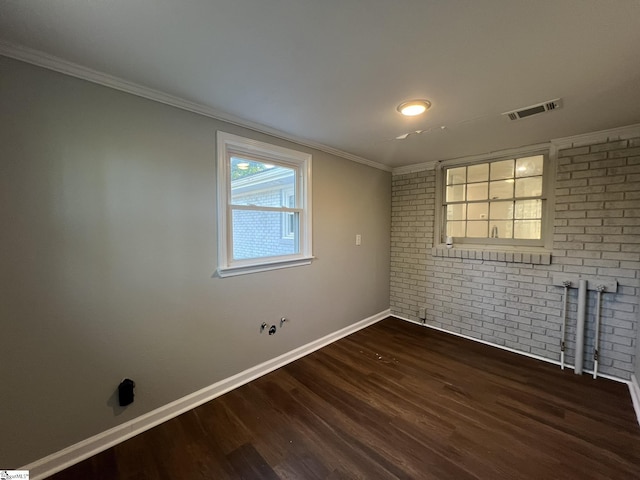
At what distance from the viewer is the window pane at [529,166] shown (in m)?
2.86

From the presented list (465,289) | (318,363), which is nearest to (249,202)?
(318,363)

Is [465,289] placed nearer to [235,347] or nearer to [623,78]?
[623,78]

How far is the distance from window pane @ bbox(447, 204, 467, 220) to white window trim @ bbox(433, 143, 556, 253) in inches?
4.0

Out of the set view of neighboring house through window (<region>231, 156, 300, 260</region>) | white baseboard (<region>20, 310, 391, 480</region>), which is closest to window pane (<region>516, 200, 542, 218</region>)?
view of neighboring house through window (<region>231, 156, 300, 260</region>)

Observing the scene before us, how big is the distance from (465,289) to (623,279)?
1351 mm

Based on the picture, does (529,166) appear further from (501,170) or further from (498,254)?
(498,254)

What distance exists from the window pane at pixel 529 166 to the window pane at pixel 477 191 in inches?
14.0

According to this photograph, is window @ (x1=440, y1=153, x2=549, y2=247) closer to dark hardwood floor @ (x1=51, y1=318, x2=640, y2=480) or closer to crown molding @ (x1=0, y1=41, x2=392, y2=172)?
dark hardwood floor @ (x1=51, y1=318, x2=640, y2=480)

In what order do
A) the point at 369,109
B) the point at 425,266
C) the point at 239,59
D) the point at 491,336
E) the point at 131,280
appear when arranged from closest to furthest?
the point at 239,59 → the point at 131,280 → the point at 369,109 → the point at 491,336 → the point at 425,266

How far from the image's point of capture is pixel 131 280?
173 cm

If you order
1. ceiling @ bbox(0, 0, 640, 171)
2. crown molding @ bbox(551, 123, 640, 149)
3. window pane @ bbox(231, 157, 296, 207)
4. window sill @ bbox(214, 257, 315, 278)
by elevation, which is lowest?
window sill @ bbox(214, 257, 315, 278)

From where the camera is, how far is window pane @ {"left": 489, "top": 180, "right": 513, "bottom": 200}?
3.06 meters

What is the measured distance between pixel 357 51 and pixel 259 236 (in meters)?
1.71

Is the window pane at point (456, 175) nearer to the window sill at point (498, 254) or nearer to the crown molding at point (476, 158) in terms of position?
the crown molding at point (476, 158)
